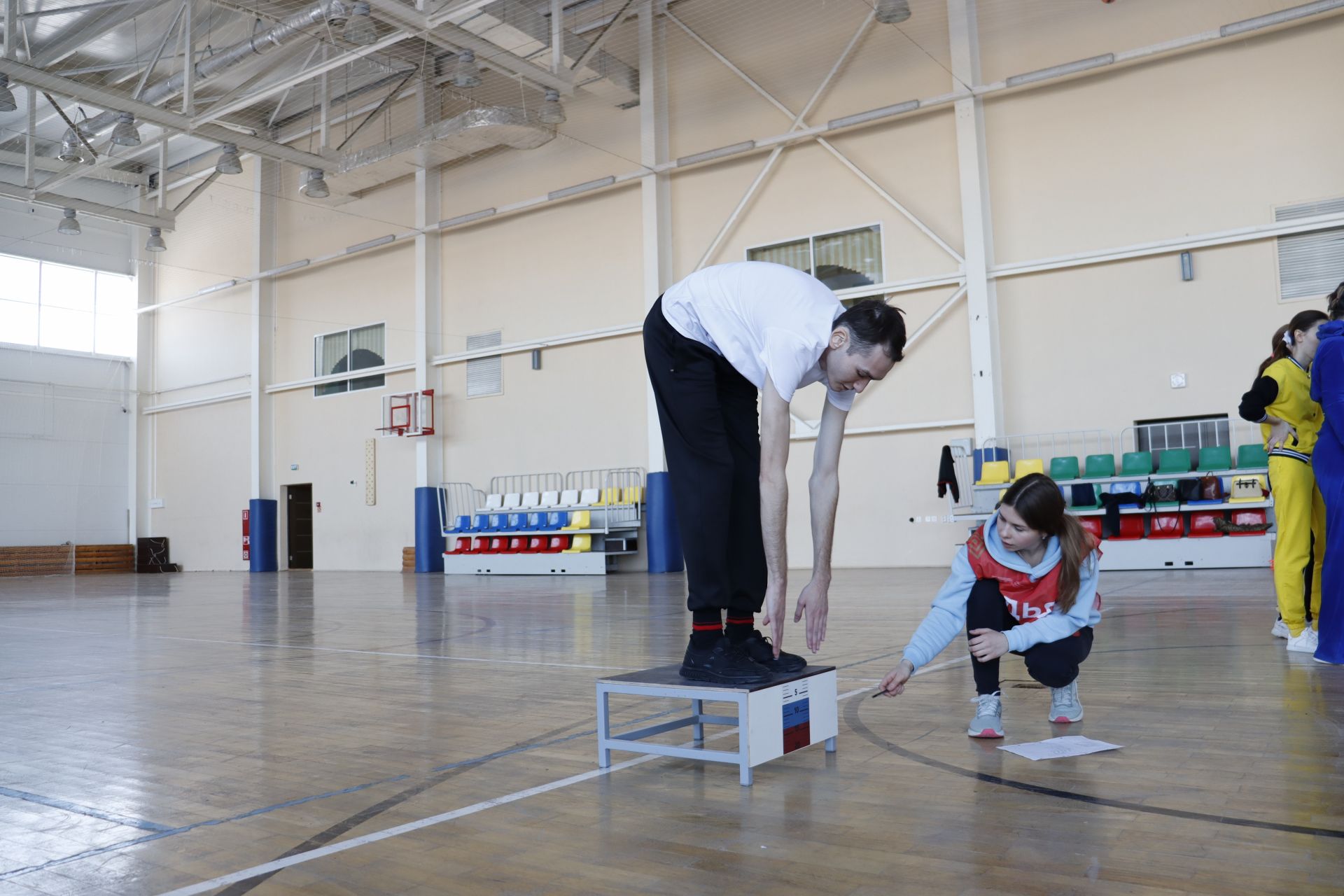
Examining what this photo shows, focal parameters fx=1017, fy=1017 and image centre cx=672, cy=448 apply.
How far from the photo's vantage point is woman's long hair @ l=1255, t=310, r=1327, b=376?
399 centimetres

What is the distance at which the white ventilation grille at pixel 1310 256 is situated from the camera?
10.4 meters

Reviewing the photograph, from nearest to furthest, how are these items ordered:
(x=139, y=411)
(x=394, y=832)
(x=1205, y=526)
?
(x=394, y=832)
(x=1205, y=526)
(x=139, y=411)

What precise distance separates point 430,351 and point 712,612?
15618 mm

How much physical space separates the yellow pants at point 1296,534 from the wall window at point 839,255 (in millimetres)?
9358

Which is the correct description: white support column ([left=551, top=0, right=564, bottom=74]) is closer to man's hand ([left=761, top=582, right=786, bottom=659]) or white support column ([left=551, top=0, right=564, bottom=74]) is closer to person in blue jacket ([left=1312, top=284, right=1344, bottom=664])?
person in blue jacket ([left=1312, top=284, right=1344, bottom=664])

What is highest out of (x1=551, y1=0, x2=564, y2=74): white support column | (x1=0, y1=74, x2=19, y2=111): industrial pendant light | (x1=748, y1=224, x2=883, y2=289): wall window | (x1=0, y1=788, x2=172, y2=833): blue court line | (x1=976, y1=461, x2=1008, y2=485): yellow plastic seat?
(x1=551, y1=0, x2=564, y2=74): white support column

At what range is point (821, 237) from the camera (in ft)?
44.7

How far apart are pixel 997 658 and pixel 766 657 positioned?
62cm

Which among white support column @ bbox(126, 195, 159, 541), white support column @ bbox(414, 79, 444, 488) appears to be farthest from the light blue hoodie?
white support column @ bbox(126, 195, 159, 541)

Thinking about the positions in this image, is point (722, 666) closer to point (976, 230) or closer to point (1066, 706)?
point (1066, 706)

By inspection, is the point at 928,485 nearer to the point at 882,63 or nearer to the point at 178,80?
the point at 882,63

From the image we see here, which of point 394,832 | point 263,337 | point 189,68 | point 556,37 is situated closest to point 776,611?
point 394,832

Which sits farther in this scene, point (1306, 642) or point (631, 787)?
point (1306, 642)

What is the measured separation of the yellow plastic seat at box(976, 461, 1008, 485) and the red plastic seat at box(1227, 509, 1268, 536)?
227 centimetres
